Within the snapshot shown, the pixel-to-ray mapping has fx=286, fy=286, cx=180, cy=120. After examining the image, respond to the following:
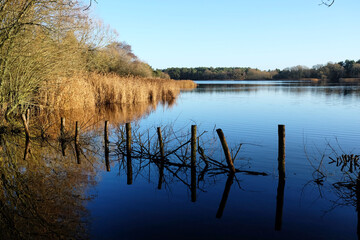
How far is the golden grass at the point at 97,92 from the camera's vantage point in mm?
17141

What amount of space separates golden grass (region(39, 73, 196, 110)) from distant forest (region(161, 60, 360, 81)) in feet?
234

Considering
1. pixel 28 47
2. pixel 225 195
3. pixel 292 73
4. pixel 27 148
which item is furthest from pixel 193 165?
pixel 292 73

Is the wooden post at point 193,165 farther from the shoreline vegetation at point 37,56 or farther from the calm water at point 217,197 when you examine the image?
the shoreline vegetation at point 37,56

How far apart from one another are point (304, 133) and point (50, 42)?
40.9 ft

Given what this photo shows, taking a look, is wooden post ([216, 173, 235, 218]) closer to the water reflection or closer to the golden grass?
the golden grass

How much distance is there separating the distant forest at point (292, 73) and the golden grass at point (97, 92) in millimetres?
71256

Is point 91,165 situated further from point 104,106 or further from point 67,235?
point 104,106

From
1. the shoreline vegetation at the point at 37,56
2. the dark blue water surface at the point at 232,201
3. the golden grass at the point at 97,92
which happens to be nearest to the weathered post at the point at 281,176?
the dark blue water surface at the point at 232,201

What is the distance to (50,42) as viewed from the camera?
13117mm

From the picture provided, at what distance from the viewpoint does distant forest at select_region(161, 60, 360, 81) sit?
84.6 metres

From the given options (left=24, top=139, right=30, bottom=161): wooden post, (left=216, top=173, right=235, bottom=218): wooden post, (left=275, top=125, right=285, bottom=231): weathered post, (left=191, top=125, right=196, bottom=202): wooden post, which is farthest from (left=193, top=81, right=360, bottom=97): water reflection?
(left=24, top=139, right=30, bottom=161): wooden post

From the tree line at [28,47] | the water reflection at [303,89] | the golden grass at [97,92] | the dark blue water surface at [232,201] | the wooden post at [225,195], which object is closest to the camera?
the dark blue water surface at [232,201]

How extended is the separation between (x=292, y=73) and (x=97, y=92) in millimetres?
95708

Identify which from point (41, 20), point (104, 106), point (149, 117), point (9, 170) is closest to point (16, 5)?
point (41, 20)
